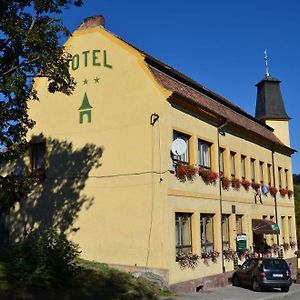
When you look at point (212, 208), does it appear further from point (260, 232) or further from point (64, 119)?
point (64, 119)

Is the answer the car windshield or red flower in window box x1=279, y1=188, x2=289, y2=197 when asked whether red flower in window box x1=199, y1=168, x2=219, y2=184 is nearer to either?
the car windshield

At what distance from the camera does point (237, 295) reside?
19422 millimetres

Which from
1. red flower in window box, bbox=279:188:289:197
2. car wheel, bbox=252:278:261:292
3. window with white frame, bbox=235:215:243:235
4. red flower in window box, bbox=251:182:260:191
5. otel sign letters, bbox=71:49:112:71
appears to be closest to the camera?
otel sign letters, bbox=71:49:112:71

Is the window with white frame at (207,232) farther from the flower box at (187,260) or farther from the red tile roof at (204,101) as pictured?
the red tile roof at (204,101)

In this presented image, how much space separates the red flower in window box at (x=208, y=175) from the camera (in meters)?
21.3

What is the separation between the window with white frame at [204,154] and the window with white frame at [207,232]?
2223 mm

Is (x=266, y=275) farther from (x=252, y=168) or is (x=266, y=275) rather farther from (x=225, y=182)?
(x=252, y=168)

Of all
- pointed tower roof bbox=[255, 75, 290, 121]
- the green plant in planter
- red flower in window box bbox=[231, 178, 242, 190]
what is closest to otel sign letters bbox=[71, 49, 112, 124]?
red flower in window box bbox=[231, 178, 242, 190]

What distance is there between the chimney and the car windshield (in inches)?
487

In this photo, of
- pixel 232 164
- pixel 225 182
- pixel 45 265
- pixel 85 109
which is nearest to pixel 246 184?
pixel 232 164

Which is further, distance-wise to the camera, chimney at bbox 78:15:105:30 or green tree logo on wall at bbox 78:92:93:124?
chimney at bbox 78:15:105:30

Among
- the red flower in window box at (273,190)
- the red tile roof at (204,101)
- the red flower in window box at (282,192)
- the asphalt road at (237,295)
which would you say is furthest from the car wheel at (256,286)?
the red flower in window box at (282,192)

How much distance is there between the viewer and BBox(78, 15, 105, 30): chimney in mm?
21734

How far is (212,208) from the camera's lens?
2198cm
